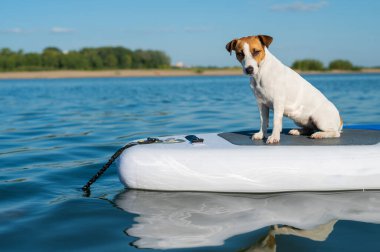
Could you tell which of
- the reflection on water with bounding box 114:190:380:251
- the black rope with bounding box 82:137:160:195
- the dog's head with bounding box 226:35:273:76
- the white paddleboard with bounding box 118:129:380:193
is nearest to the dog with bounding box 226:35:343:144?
the dog's head with bounding box 226:35:273:76

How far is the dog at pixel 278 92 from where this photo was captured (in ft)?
16.9

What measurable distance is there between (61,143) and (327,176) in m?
6.09

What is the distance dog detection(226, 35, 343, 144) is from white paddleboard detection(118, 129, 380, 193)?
1.22ft

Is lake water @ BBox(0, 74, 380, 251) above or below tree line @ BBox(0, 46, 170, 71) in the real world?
Answer: below

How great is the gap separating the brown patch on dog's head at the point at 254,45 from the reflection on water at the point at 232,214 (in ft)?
5.31

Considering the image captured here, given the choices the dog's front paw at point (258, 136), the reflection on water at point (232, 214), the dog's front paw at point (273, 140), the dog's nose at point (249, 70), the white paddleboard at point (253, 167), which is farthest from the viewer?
the dog's front paw at point (258, 136)

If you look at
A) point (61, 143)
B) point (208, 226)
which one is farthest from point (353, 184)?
point (61, 143)

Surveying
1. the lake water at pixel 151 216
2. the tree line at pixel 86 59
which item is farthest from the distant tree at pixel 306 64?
the lake water at pixel 151 216

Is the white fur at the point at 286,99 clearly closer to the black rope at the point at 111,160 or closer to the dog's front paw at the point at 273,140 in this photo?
the dog's front paw at the point at 273,140

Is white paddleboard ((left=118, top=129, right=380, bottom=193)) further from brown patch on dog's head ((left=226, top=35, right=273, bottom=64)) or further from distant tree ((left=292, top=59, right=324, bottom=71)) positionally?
distant tree ((left=292, top=59, right=324, bottom=71))

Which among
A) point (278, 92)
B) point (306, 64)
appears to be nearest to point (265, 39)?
point (278, 92)

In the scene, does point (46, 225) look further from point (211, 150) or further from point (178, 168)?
point (211, 150)

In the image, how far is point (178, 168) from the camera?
5211 millimetres

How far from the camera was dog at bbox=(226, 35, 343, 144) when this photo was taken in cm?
515
